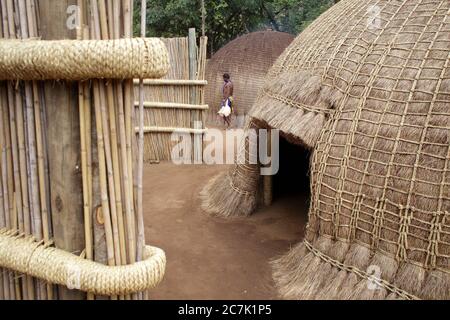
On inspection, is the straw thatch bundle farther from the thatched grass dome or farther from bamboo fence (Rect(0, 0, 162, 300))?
the thatched grass dome

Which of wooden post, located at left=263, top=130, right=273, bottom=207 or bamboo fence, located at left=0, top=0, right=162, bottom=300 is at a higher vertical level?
bamboo fence, located at left=0, top=0, right=162, bottom=300

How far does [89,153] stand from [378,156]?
291cm

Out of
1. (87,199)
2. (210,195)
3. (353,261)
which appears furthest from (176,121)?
(87,199)

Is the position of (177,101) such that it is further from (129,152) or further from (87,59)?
(87,59)

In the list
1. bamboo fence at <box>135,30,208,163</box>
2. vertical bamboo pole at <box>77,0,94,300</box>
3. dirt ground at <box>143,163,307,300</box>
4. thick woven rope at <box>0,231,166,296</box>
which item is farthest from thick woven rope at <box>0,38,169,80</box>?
bamboo fence at <box>135,30,208,163</box>

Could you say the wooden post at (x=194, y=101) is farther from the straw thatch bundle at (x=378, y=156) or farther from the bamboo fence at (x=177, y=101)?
the straw thatch bundle at (x=378, y=156)

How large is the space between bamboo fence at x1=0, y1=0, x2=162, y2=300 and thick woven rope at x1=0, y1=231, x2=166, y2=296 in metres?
0.06

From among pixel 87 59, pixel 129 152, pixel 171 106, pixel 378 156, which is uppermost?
pixel 87 59

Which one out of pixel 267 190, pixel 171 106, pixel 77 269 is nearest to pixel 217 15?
pixel 171 106

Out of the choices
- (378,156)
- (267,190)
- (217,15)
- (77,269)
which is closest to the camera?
(77,269)

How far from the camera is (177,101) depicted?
363 inches

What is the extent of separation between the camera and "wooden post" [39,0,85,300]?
6.27ft

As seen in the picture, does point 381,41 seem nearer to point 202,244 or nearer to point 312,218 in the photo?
point 312,218

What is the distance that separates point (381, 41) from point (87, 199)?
3.70 meters
